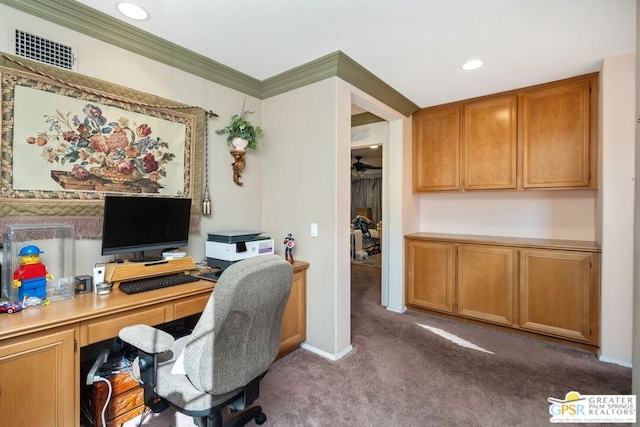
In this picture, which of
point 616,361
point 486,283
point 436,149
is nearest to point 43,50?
point 436,149

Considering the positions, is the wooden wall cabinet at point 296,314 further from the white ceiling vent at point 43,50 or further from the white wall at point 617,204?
the white wall at point 617,204

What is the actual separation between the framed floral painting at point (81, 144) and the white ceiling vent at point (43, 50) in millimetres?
63

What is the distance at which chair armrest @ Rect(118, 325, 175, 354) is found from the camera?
1230 mm

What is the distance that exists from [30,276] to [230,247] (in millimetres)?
1092

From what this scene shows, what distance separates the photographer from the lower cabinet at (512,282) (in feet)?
8.56

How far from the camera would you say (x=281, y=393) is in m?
2.00

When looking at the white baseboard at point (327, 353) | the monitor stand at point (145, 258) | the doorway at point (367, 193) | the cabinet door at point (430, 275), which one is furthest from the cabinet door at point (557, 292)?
the monitor stand at point (145, 258)

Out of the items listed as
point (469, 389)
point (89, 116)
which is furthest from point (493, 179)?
point (89, 116)

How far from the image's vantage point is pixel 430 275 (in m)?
3.44

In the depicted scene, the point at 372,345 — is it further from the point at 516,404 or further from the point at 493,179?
the point at 493,179

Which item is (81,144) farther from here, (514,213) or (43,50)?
(514,213)

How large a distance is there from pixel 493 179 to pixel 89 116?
359cm

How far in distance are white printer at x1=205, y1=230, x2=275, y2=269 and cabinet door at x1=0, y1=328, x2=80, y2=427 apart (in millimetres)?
1029

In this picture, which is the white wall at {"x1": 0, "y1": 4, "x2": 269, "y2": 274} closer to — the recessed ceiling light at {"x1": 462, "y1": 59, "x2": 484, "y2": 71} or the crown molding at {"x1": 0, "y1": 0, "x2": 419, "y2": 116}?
the crown molding at {"x1": 0, "y1": 0, "x2": 419, "y2": 116}
